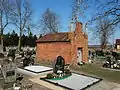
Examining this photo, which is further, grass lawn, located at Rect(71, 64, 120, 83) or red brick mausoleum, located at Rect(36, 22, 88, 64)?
red brick mausoleum, located at Rect(36, 22, 88, 64)

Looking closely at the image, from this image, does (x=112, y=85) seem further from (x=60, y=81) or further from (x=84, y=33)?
(x=84, y=33)

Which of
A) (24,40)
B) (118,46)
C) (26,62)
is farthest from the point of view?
(118,46)

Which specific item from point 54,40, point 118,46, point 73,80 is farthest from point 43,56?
point 118,46

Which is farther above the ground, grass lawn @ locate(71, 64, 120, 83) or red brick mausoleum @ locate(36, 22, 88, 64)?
red brick mausoleum @ locate(36, 22, 88, 64)

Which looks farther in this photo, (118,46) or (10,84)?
(118,46)

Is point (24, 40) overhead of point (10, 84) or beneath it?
overhead

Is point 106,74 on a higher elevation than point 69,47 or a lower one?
lower

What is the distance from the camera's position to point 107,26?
46.4ft

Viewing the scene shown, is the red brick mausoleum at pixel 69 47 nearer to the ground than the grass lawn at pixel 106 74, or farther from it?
farther from it

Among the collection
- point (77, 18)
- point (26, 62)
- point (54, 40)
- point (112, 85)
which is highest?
point (77, 18)

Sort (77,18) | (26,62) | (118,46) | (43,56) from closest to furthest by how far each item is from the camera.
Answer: (26,62) → (77,18) → (43,56) → (118,46)

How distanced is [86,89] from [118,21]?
21.7 feet

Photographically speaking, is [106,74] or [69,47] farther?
[69,47]

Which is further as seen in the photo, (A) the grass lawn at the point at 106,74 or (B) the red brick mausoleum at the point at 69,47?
(B) the red brick mausoleum at the point at 69,47
